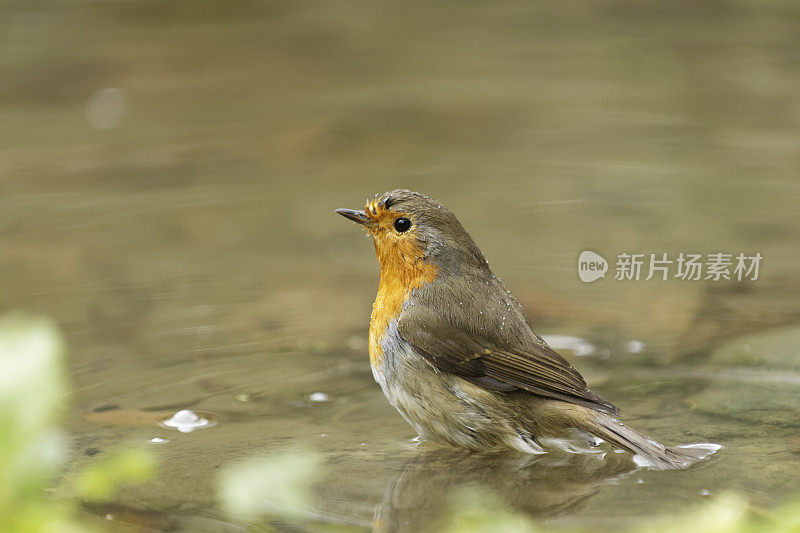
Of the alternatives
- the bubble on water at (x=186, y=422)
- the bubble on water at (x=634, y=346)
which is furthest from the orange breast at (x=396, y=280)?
the bubble on water at (x=634, y=346)

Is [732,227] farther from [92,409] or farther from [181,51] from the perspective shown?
[181,51]

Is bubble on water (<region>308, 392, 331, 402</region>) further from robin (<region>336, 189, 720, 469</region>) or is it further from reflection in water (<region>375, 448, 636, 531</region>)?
reflection in water (<region>375, 448, 636, 531</region>)

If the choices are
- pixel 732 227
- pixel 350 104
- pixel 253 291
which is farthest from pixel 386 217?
pixel 350 104

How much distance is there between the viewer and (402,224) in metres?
3.44

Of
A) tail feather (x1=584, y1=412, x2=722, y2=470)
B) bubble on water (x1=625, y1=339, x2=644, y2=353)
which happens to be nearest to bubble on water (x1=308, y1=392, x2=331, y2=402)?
tail feather (x1=584, y1=412, x2=722, y2=470)

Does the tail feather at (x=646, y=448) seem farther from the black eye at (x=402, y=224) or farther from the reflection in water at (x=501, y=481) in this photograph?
the black eye at (x=402, y=224)

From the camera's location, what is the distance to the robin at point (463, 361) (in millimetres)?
3254

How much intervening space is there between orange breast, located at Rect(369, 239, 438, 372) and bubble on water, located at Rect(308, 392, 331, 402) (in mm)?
425

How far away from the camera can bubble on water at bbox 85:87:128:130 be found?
293 inches

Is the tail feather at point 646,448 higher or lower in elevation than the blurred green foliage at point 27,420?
higher

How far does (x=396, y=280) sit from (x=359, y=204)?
2.40 meters

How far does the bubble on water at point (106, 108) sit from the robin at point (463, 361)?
4.54m

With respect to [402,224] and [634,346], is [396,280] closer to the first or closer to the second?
[402,224]

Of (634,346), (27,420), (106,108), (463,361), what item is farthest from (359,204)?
(27,420)
